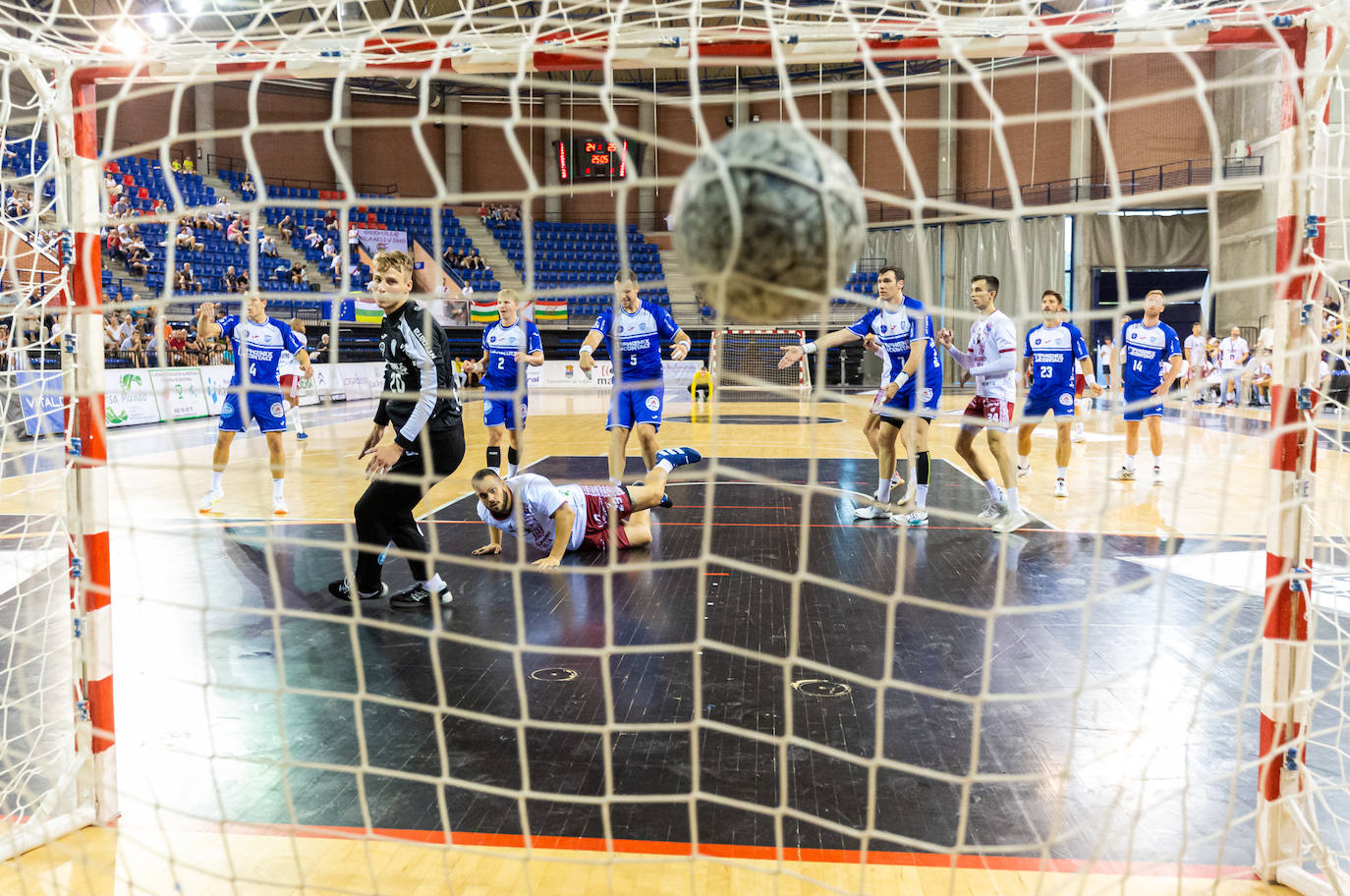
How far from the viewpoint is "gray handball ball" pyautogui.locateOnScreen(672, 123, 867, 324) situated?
1814mm

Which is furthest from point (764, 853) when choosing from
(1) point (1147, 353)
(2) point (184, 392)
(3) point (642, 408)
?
(2) point (184, 392)

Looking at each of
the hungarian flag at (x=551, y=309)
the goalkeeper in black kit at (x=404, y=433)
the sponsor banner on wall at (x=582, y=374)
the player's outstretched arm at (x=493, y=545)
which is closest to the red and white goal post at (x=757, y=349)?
the sponsor banner on wall at (x=582, y=374)

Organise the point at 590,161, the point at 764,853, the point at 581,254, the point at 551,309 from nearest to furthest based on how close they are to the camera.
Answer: the point at 764,853 → the point at 590,161 → the point at 551,309 → the point at 581,254

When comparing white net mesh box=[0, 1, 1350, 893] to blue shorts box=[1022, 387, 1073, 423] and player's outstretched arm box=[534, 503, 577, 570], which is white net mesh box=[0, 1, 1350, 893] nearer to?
player's outstretched arm box=[534, 503, 577, 570]

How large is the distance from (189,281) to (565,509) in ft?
57.9

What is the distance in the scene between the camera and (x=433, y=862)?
2.50 m

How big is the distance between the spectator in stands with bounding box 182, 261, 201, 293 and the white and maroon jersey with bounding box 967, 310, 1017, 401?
1720 centimetres

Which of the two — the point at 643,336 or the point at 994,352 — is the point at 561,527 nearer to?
the point at 643,336

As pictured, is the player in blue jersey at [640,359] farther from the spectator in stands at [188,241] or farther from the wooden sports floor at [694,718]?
the spectator in stands at [188,241]

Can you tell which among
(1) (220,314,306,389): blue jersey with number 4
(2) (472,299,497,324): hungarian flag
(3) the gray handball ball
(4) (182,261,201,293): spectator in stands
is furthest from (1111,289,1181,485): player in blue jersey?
(2) (472,299,497,324): hungarian flag

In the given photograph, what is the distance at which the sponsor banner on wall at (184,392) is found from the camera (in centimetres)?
1445

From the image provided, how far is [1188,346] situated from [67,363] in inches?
787

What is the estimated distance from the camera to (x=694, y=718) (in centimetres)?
330

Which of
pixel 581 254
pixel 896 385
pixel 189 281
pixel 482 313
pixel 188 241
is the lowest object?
pixel 896 385
